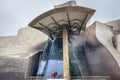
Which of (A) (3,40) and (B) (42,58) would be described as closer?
(B) (42,58)

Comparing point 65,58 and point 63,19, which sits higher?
point 63,19

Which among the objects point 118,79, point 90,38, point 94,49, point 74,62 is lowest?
point 118,79

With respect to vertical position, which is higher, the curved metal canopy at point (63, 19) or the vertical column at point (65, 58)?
the curved metal canopy at point (63, 19)

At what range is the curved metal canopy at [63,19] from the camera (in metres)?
8.41

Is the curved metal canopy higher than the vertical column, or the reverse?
the curved metal canopy

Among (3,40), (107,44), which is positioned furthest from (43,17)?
(3,40)

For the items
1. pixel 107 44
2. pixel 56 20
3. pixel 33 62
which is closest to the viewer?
pixel 56 20

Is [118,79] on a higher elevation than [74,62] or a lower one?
lower

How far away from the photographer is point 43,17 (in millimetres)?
9016

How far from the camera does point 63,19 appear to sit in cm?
929

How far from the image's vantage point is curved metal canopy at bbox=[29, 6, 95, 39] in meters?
8.41

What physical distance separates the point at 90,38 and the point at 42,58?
13.0 ft

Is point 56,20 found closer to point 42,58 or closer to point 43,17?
point 43,17

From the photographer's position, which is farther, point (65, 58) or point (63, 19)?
point (63, 19)
